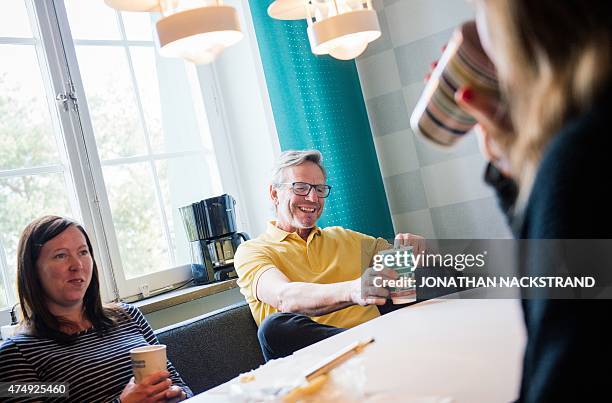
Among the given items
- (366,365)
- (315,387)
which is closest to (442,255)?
(366,365)

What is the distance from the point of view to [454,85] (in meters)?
0.95

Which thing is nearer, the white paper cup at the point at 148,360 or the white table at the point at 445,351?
the white table at the point at 445,351

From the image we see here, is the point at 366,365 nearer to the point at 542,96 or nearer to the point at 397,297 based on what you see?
the point at 397,297

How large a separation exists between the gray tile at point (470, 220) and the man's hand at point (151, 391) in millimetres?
2029

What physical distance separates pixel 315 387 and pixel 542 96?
725 millimetres

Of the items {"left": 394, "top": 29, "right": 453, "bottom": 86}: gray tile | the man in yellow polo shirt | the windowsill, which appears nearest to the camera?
the man in yellow polo shirt

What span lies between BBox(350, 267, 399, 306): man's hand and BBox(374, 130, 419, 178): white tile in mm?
1720

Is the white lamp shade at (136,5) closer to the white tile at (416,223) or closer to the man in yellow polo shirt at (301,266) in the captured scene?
the man in yellow polo shirt at (301,266)

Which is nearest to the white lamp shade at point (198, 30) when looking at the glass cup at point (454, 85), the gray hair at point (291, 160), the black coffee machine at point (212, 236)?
the glass cup at point (454, 85)

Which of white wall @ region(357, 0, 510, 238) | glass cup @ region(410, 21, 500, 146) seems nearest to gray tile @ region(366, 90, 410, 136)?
white wall @ region(357, 0, 510, 238)

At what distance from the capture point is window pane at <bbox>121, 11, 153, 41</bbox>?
10.4 feet

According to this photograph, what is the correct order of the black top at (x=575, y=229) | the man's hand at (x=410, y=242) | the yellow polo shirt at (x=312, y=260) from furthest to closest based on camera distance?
the yellow polo shirt at (x=312, y=260), the man's hand at (x=410, y=242), the black top at (x=575, y=229)

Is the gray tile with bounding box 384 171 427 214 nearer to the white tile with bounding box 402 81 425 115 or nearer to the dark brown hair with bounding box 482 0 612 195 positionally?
the white tile with bounding box 402 81 425 115

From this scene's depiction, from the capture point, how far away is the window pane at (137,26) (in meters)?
3.18
